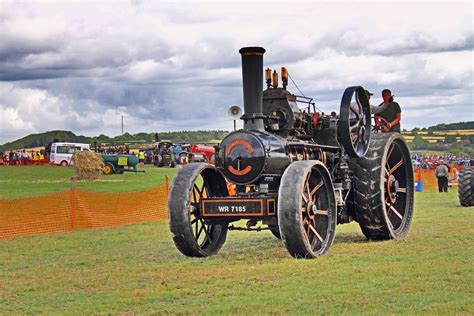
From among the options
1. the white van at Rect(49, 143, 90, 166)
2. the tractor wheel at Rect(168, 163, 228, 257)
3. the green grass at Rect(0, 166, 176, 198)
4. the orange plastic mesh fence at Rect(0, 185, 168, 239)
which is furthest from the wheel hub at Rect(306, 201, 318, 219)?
the white van at Rect(49, 143, 90, 166)

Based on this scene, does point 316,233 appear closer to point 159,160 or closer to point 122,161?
point 122,161

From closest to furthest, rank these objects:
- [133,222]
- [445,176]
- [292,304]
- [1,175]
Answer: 1. [292,304]
2. [133,222]
3. [445,176]
4. [1,175]

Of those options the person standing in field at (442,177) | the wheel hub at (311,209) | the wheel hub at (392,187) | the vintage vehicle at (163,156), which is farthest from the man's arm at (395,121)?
the vintage vehicle at (163,156)

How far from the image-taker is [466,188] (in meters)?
23.4

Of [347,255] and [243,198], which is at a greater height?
[243,198]

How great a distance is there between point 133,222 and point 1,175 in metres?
26.3

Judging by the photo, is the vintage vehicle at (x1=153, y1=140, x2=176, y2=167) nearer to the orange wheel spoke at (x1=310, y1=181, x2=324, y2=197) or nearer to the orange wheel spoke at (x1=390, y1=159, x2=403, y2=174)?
the orange wheel spoke at (x1=390, y1=159, x2=403, y2=174)

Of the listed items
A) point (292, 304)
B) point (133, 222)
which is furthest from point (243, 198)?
point (133, 222)

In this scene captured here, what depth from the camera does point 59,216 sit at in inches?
754

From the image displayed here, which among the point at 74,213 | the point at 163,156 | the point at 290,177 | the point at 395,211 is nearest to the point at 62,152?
the point at 163,156

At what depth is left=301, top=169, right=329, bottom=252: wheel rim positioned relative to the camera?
1131cm

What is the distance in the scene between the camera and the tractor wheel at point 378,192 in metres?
12.9

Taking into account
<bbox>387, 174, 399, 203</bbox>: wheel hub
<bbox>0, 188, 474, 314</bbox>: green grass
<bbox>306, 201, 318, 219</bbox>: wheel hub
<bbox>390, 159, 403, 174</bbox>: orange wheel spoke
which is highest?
<bbox>390, 159, 403, 174</bbox>: orange wheel spoke

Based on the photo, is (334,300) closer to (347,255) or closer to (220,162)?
(347,255)
